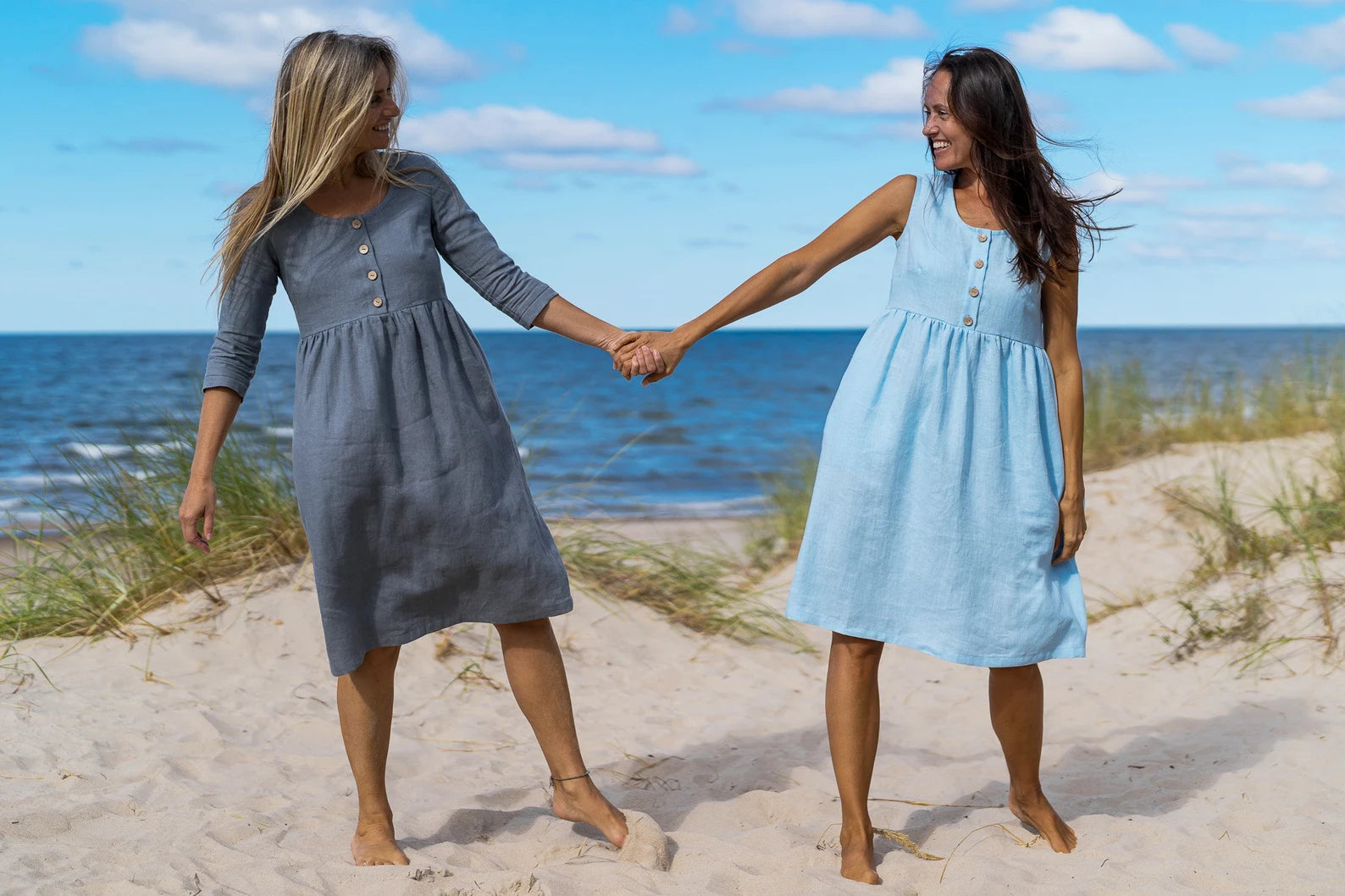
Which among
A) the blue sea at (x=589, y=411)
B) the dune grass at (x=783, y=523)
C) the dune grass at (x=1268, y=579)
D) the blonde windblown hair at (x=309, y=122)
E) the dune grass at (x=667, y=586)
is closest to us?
the blonde windblown hair at (x=309, y=122)

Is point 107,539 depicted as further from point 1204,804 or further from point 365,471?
point 1204,804

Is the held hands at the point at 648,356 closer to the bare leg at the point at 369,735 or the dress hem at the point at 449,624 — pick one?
the dress hem at the point at 449,624

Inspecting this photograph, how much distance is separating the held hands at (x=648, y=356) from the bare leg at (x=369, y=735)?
942mm

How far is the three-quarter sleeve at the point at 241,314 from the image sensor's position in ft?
8.93

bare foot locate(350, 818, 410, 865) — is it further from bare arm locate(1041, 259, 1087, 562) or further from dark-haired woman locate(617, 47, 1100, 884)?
bare arm locate(1041, 259, 1087, 562)

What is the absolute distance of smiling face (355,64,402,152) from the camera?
265 cm

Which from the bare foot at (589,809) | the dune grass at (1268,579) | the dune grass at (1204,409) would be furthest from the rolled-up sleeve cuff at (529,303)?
the dune grass at (1204,409)

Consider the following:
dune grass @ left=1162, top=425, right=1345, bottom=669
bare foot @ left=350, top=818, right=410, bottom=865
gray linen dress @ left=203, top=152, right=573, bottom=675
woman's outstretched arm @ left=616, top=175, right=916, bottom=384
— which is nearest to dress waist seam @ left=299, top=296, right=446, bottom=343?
gray linen dress @ left=203, top=152, right=573, bottom=675

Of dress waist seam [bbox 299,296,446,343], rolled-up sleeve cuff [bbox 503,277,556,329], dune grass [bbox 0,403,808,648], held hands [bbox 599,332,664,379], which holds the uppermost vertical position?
rolled-up sleeve cuff [bbox 503,277,556,329]

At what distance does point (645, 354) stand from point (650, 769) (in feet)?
5.20

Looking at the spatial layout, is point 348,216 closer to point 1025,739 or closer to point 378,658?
point 378,658

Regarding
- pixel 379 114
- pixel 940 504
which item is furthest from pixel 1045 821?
pixel 379 114

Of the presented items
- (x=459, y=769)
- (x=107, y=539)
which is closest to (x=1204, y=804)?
(x=459, y=769)

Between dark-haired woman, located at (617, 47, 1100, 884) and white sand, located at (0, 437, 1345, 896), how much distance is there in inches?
22.6
